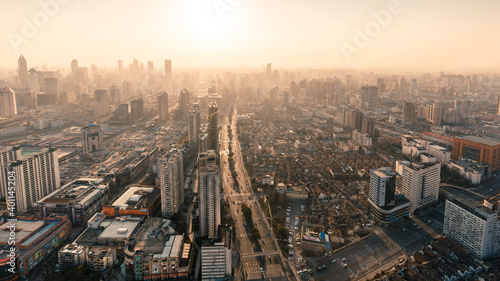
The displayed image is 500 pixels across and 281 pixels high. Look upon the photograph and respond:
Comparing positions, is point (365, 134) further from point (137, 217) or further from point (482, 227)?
point (137, 217)

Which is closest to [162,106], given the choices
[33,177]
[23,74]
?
[33,177]

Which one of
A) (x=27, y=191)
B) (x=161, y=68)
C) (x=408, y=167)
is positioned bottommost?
(x=27, y=191)

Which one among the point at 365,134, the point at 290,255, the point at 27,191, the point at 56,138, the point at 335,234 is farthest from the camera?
the point at 56,138

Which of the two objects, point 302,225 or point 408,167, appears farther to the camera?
point 408,167

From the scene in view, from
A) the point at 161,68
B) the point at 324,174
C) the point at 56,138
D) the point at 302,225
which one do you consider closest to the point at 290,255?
the point at 302,225

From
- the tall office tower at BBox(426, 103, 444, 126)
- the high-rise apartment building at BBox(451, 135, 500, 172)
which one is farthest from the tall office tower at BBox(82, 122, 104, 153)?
the tall office tower at BBox(426, 103, 444, 126)

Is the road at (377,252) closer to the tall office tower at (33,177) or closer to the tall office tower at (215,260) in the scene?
the tall office tower at (215,260)

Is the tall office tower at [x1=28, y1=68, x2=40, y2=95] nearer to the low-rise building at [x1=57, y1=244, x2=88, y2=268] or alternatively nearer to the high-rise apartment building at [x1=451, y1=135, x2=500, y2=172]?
the low-rise building at [x1=57, y1=244, x2=88, y2=268]
